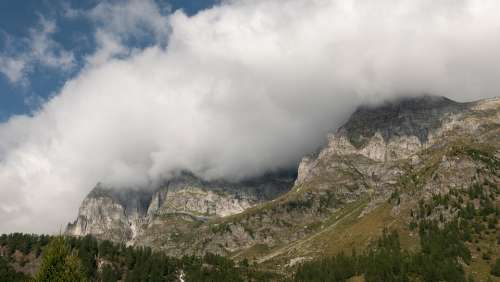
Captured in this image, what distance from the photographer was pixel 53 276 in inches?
2176

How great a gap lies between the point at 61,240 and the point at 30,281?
19.2 ft

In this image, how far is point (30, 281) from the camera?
54.7 m

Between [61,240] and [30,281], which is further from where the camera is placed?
[61,240]

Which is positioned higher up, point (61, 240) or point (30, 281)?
point (61, 240)

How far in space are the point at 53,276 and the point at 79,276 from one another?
2.87 meters

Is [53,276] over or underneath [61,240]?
underneath

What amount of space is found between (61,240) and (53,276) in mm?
4798

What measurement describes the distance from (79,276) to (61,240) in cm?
531

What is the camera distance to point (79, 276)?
2219 inches

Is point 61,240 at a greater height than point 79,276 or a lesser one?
greater
